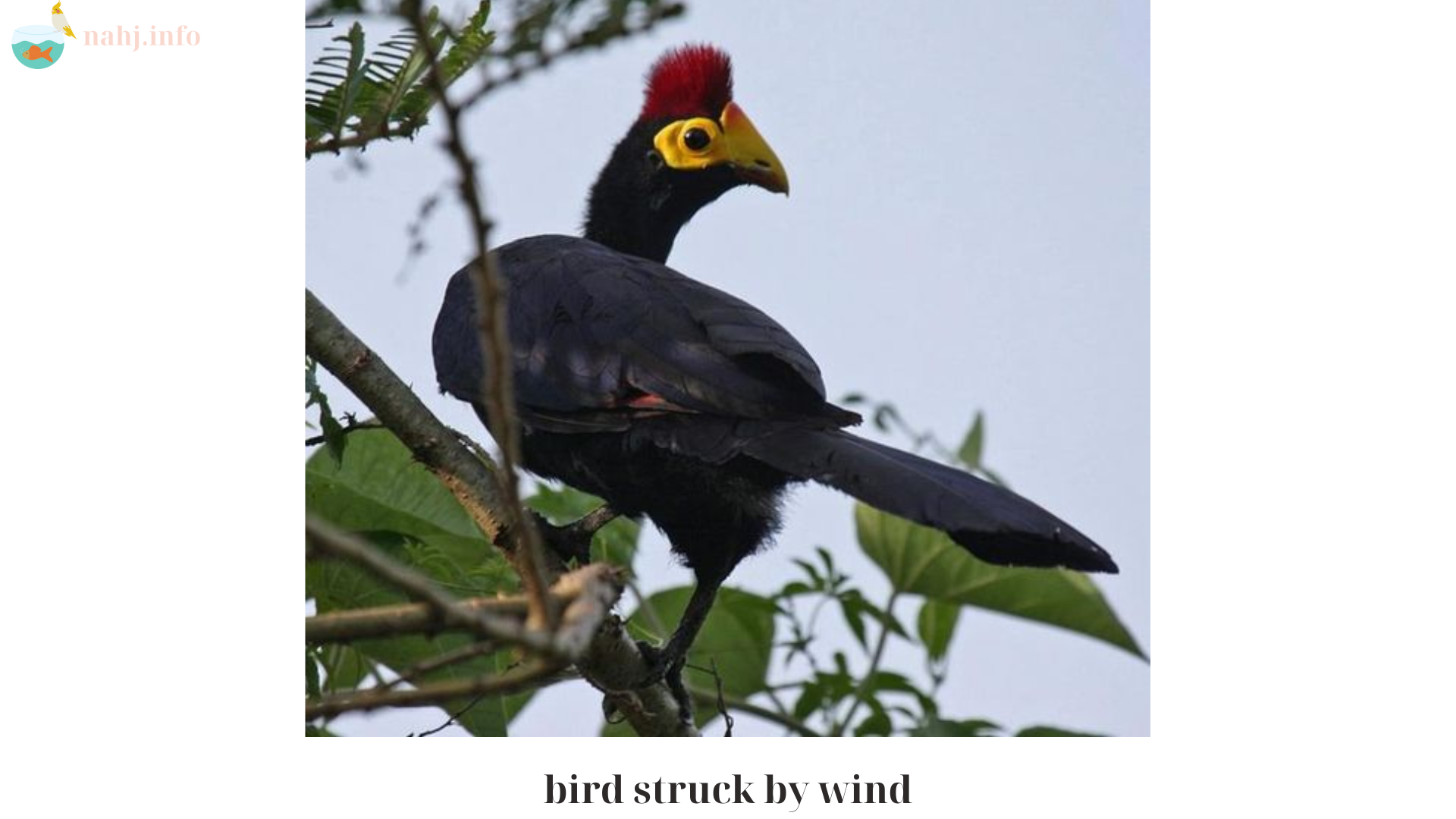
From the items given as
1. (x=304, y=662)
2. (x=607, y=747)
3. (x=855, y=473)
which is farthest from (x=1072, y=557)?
(x=304, y=662)

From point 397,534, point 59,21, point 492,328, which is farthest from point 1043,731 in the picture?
point 59,21

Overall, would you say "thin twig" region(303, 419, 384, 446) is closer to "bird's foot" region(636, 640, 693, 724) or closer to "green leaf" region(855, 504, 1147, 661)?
"bird's foot" region(636, 640, 693, 724)

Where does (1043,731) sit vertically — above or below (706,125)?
below

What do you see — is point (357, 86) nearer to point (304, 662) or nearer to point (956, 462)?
point (304, 662)

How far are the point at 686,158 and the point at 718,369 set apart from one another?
1358 millimetres

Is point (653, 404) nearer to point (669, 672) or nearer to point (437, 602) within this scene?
point (669, 672)

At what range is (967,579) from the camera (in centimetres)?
327

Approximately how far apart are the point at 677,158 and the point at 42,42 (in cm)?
167

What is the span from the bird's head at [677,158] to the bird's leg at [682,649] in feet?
3.73

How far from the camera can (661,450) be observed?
109 inches

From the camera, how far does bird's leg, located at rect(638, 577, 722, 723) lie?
2926mm

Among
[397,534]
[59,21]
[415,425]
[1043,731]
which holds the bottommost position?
[1043,731]

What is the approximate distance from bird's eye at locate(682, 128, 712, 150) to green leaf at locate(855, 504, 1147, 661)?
1097 millimetres

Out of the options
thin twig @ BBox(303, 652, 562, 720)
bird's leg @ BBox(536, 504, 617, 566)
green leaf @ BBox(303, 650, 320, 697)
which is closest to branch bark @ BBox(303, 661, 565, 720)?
thin twig @ BBox(303, 652, 562, 720)
